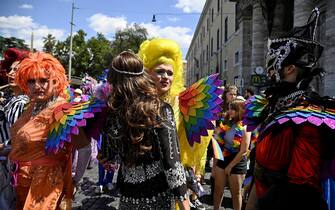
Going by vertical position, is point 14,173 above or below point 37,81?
below

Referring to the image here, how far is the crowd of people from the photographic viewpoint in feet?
5.96

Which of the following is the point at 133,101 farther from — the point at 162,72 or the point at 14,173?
the point at 14,173

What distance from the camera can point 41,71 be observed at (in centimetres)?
234

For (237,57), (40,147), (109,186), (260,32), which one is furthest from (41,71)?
(237,57)

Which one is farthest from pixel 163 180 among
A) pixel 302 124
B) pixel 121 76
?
pixel 302 124

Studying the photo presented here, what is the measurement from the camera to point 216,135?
4.96 metres

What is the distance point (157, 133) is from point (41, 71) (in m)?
1.01

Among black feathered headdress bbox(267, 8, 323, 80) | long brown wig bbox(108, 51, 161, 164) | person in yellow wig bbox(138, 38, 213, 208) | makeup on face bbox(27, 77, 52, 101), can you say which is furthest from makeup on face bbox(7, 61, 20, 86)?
black feathered headdress bbox(267, 8, 323, 80)

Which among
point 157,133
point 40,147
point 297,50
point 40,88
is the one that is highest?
point 297,50

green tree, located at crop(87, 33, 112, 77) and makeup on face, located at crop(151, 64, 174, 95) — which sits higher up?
green tree, located at crop(87, 33, 112, 77)

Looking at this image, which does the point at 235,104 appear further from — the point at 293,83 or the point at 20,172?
the point at 20,172

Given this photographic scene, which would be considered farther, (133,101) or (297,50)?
(297,50)

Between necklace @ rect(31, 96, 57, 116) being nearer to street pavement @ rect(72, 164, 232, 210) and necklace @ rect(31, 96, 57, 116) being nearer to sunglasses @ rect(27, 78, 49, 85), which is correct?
sunglasses @ rect(27, 78, 49, 85)

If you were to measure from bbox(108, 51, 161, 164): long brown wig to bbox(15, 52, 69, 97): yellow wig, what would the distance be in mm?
588
